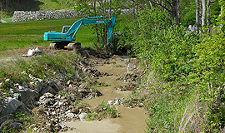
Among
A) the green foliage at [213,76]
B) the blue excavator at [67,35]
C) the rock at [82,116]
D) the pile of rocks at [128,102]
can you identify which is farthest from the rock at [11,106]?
the blue excavator at [67,35]

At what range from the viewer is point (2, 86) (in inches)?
366

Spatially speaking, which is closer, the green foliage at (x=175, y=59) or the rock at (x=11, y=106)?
the green foliage at (x=175, y=59)

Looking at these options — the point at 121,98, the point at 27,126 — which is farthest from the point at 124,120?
the point at 27,126

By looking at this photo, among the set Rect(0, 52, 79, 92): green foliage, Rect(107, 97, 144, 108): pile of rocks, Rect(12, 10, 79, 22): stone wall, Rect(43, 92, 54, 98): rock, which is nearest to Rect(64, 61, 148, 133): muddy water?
Rect(107, 97, 144, 108): pile of rocks

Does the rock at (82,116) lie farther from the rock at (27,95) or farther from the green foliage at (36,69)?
the green foliage at (36,69)

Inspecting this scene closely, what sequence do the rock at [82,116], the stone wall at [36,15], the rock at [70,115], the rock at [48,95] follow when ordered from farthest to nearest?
the stone wall at [36,15]
the rock at [48,95]
the rock at [70,115]
the rock at [82,116]

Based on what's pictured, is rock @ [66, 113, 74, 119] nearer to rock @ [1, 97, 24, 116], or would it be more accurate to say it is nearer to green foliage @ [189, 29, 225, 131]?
rock @ [1, 97, 24, 116]

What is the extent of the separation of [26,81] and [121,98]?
410 cm

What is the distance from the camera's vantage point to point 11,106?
8680mm

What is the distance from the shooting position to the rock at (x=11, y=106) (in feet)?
27.6

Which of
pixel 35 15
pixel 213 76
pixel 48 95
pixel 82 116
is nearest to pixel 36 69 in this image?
pixel 48 95

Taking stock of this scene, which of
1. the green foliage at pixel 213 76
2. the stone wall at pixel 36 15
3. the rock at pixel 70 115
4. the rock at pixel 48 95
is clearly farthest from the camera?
the stone wall at pixel 36 15

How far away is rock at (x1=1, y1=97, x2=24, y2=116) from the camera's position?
27.6 ft

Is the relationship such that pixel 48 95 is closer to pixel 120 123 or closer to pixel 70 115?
pixel 70 115
